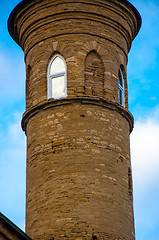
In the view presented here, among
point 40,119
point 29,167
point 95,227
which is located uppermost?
point 40,119

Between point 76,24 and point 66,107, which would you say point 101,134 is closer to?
point 66,107

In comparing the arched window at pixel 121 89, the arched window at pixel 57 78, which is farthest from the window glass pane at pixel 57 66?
the arched window at pixel 121 89

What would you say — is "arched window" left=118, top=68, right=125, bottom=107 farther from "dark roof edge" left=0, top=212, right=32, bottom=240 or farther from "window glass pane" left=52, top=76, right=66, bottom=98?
"dark roof edge" left=0, top=212, right=32, bottom=240

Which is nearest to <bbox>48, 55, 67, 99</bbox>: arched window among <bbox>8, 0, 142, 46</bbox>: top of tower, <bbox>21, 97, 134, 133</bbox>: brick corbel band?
<bbox>21, 97, 134, 133</bbox>: brick corbel band

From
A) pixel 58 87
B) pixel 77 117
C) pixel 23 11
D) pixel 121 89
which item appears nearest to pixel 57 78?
pixel 58 87

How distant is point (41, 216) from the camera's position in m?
21.4

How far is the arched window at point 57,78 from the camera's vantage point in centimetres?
2298

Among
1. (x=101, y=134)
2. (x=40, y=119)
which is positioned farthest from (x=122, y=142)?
(x=40, y=119)

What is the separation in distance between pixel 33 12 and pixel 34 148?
190 inches

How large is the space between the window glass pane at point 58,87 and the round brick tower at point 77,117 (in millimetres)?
36

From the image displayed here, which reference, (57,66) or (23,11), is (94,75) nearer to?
(57,66)

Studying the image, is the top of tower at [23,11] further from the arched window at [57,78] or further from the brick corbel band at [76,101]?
the brick corbel band at [76,101]

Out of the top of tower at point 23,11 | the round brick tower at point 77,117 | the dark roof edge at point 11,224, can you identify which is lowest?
the dark roof edge at point 11,224

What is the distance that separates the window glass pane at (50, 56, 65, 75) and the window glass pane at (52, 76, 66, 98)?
0.78 feet
